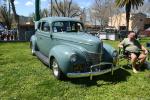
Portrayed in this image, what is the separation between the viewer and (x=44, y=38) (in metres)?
10.9

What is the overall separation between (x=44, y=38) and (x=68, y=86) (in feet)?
10.8

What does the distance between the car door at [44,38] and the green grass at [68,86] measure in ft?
2.74

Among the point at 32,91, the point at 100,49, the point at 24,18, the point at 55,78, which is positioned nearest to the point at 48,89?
the point at 32,91

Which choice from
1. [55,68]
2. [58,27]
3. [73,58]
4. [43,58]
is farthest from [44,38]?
[73,58]

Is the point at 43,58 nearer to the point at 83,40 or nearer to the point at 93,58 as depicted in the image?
the point at 83,40

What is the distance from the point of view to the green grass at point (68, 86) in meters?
7.25

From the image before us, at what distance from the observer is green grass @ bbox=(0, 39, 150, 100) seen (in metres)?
7.25

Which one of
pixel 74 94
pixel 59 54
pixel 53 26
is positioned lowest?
pixel 74 94

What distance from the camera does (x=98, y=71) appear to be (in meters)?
8.34

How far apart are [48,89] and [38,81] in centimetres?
88

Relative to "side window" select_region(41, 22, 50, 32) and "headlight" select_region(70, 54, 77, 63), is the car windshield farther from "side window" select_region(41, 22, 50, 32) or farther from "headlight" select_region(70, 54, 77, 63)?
"headlight" select_region(70, 54, 77, 63)

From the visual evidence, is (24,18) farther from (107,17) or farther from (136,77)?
(136,77)

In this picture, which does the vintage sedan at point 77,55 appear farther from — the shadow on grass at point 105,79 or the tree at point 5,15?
the tree at point 5,15

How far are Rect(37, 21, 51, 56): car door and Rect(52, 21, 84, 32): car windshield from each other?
0.37m
